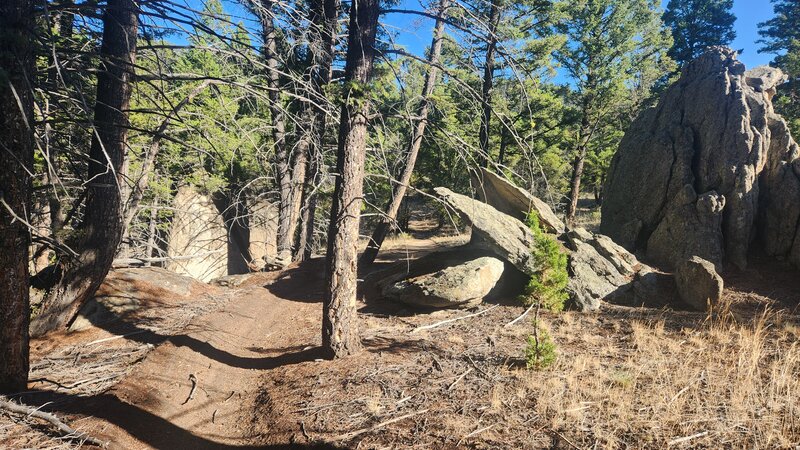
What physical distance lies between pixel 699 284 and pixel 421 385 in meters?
7.75

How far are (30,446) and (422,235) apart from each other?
958 inches

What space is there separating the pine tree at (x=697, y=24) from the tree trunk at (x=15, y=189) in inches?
1415

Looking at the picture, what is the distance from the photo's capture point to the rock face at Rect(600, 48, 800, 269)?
464 inches

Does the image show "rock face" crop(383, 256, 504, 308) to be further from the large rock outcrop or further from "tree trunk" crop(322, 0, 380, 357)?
"tree trunk" crop(322, 0, 380, 357)

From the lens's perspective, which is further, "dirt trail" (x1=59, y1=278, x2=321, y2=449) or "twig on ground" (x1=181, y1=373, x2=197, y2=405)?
"twig on ground" (x1=181, y1=373, x2=197, y2=405)

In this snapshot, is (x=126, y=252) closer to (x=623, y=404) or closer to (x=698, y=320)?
(x=623, y=404)

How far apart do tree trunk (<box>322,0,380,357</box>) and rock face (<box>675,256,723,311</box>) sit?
8.25 m

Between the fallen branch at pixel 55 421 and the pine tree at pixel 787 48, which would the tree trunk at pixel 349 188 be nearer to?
the fallen branch at pixel 55 421

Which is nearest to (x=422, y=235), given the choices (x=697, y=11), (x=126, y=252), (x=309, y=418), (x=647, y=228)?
(x=647, y=228)

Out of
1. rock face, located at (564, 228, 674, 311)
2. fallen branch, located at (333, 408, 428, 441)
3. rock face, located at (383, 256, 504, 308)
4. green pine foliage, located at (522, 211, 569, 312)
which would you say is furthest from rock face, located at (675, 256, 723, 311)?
fallen branch, located at (333, 408, 428, 441)

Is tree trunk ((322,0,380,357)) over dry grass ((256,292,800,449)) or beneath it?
over

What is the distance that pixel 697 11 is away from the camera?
27344 millimetres

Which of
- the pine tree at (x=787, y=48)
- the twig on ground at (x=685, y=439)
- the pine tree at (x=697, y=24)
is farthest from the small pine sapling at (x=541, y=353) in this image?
the pine tree at (x=697, y=24)

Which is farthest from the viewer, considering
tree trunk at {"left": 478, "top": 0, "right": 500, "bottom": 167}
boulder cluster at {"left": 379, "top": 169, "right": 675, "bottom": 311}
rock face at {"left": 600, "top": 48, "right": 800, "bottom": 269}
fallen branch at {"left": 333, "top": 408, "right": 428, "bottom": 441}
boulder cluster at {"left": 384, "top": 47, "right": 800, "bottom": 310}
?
rock face at {"left": 600, "top": 48, "right": 800, "bottom": 269}
